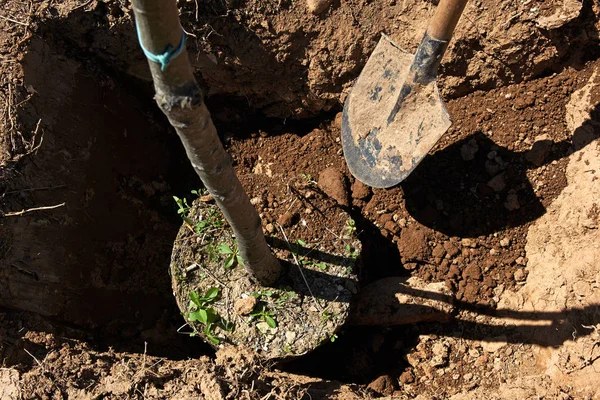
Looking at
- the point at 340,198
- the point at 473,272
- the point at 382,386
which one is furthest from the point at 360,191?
the point at 382,386

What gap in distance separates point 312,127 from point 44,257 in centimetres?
174

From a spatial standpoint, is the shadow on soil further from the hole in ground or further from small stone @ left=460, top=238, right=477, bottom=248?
the hole in ground

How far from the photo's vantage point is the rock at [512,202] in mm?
2617

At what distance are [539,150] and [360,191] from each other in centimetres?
100

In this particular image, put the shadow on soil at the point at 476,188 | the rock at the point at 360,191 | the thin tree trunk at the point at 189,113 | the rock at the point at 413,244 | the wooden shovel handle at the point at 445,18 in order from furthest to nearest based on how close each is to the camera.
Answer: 1. the rock at the point at 360,191
2. the rock at the point at 413,244
3. the shadow on soil at the point at 476,188
4. the wooden shovel handle at the point at 445,18
5. the thin tree trunk at the point at 189,113

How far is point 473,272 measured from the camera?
2.64m

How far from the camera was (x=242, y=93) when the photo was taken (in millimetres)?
3010

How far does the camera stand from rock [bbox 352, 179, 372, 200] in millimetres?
2883

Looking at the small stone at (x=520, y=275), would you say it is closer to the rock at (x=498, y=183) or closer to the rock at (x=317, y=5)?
the rock at (x=498, y=183)

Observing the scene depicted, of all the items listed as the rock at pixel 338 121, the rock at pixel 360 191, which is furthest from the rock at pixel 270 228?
the rock at pixel 338 121

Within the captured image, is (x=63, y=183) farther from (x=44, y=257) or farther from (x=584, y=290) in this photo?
(x=584, y=290)

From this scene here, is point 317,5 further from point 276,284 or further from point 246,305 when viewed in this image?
point 246,305

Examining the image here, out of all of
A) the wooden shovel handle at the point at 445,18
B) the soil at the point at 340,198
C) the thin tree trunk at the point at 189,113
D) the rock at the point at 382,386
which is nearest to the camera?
the thin tree trunk at the point at 189,113

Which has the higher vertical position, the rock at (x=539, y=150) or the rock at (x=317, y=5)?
the rock at (x=317, y=5)
